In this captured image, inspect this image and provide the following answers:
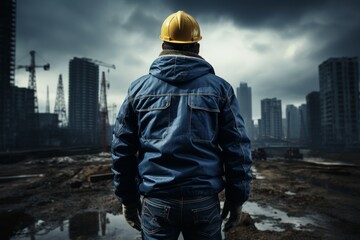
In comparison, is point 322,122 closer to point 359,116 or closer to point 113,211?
point 359,116

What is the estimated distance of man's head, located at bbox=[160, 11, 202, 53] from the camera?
1.75 m

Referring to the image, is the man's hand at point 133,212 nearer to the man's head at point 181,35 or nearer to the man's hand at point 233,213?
the man's hand at point 233,213

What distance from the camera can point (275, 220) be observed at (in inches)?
202

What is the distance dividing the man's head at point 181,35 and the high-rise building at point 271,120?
102m

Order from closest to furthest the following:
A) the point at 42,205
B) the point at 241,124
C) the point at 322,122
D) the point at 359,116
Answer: the point at 241,124
the point at 42,205
the point at 359,116
the point at 322,122

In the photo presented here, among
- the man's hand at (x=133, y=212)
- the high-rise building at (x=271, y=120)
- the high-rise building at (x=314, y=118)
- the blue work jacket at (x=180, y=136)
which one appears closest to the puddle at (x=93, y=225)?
the man's hand at (x=133, y=212)

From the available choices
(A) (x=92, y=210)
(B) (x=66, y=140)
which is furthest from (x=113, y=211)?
(B) (x=66, y=140)

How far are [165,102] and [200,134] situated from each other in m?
0.33

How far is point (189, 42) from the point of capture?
68.8 inches

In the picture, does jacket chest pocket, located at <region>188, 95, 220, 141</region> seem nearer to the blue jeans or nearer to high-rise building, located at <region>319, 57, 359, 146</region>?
the blue jeans

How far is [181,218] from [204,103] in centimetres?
78

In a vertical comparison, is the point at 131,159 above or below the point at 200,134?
below

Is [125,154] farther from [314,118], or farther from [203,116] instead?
[314,118]

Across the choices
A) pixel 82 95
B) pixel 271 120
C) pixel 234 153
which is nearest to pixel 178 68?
pixel 234 153
